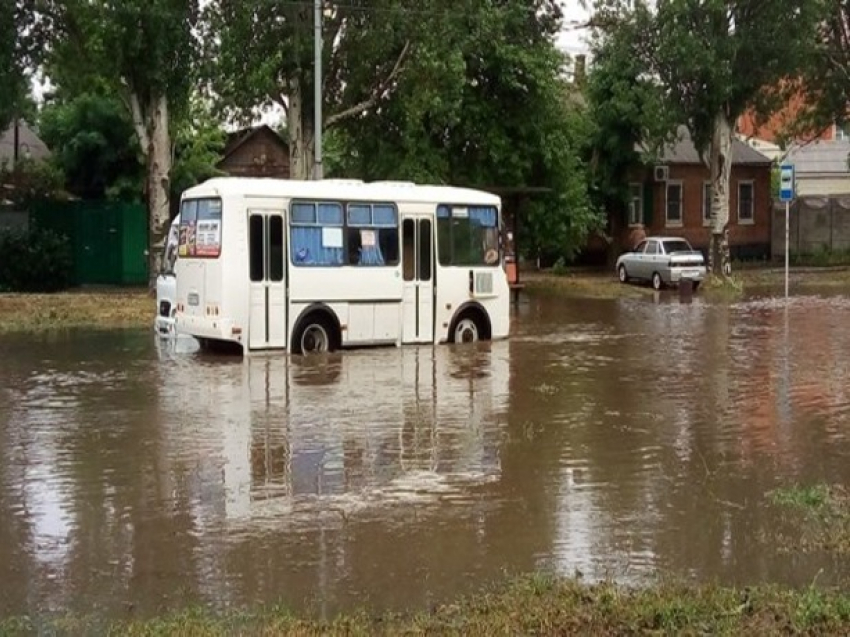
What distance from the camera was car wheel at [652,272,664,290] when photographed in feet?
127

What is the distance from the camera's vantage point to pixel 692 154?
52.0m

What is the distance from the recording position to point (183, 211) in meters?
19.4

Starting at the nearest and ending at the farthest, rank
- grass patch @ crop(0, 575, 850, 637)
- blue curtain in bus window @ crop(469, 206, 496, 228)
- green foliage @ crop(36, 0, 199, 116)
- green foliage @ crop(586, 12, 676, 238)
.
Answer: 1. grass patch @ crop(0, 575, 850, 637)
2. blue curtain in bus window @ crop(469, 206, 496, 228)
3. green foliage @ crop(36, 0, 199, 116)
4. green foliage @ crop(586, 12, 676, 238)

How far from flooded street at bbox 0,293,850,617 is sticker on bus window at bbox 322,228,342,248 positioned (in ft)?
5.78

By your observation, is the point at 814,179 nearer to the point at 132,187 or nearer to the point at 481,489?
the point at 132,187

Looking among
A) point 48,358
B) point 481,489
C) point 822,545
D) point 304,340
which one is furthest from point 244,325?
point 822,545

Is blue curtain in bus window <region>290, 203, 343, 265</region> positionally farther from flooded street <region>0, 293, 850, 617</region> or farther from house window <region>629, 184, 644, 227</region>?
house window <region>629, 184, 644, 227</region>

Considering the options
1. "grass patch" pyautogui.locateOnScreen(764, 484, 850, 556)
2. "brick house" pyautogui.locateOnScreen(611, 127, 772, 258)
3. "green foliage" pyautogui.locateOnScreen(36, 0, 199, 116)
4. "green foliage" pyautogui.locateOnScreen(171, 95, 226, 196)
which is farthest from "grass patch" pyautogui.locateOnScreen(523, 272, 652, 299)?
"grass patch" pyautogui.locateOnScreen(764, 484, 850, 556)

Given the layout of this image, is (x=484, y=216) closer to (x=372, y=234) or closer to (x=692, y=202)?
(x=372, y=234)

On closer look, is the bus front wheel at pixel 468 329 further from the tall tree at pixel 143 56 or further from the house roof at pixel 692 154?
the house roof at pixel 692 154

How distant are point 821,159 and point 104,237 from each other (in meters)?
42.5

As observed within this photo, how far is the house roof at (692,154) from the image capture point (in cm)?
5088

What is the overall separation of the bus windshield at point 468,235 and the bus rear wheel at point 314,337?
2.44 m

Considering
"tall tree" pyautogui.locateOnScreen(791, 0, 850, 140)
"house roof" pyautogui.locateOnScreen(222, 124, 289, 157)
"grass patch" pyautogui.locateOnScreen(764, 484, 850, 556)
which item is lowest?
"grass patch" pyautogui.locateOnScreen(764, 484, 850, 556)
